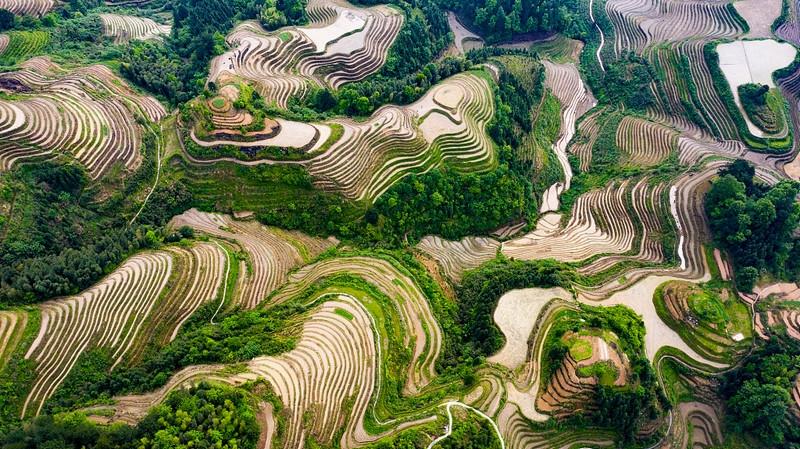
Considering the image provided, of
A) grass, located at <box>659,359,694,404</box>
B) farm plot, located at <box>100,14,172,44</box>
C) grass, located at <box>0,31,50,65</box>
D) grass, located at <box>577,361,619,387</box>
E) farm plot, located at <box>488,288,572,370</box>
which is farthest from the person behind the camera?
farm plot, located at <box>100,14,172,44</box>

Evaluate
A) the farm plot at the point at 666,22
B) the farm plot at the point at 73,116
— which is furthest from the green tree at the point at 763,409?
the farm plot at the point at 73,116

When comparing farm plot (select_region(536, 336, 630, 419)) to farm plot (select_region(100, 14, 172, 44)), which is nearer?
farm plot (select_region(536, 336, 630, 419))

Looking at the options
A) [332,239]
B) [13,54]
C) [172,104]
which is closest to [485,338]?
[332,239]

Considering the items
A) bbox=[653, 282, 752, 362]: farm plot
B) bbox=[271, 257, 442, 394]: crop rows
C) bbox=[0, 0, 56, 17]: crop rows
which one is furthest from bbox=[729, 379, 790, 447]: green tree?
bbox=[0, 0, 56, 17]: crop rows

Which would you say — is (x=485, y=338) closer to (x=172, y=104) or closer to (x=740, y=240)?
(x=740, y=240)

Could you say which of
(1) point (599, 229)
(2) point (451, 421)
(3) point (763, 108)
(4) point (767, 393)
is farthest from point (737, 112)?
(2) point (451, 421)

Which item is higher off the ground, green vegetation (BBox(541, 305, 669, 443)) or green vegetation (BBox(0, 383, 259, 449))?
Result: green vegetation (BBox(541, 305, 669, 443))

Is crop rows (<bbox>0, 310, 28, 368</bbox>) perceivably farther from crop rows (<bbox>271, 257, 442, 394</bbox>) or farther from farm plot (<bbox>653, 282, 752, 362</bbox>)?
farm plot (<bbox>653, 282, 752, 362</bbox>)
